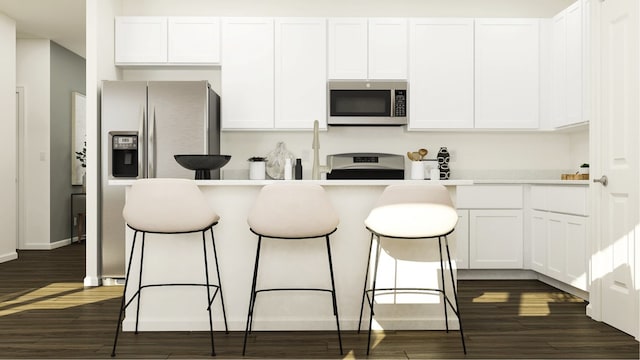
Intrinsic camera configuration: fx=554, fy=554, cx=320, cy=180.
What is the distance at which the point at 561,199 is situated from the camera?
4.25 metres

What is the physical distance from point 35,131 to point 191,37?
3.18 m

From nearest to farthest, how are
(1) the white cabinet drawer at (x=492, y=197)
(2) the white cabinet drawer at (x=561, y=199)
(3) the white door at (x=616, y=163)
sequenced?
1. (3) the white door at (x=616, y=163)
2. (2) the white cabinet drawer at (x=561, y=199)
3. (1) the white cabinet drawer at (x=492, y=197)

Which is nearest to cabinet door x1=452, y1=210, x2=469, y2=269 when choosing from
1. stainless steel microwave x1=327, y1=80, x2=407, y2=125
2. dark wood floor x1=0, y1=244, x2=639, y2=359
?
dark wood floor x1=0, y1=244, x2=639, y2=359

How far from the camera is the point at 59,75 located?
7285mm

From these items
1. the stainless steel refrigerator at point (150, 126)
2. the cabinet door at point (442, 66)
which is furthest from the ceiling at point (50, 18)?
the cabinet door at point (442, 66)

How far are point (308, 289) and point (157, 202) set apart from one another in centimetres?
93

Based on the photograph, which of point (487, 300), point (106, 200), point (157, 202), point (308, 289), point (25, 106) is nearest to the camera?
point (157, 202)

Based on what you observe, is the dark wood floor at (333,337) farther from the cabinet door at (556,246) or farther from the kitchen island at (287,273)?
the cabinet door at (556,246)

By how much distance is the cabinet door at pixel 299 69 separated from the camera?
508cm

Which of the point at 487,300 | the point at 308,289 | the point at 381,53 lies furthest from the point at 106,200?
the point at 487,300

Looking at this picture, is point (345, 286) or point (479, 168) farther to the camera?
point (479, 168)

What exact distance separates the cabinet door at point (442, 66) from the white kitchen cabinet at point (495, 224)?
2.59 feet

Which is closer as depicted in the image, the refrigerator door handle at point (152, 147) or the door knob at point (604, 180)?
the door knob at point (604, 180)

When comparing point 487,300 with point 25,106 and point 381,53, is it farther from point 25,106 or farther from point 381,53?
point 25,106
